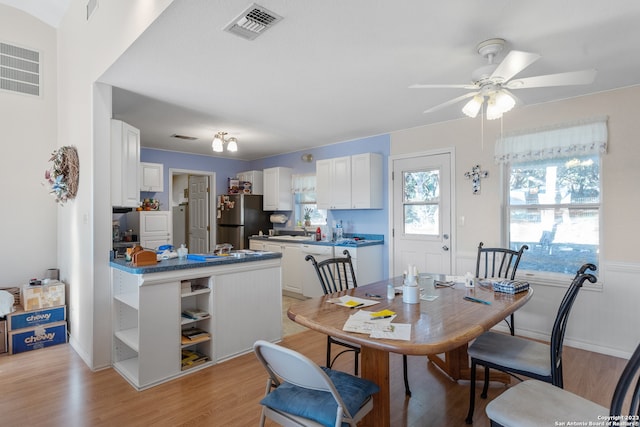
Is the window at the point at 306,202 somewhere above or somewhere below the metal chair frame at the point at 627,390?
above

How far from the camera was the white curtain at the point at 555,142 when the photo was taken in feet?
10.3

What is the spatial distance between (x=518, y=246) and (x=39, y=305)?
200 inches

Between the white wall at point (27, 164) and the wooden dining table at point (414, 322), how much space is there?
3.70m

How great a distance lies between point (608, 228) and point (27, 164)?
243 inches

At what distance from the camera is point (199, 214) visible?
666 centimetres

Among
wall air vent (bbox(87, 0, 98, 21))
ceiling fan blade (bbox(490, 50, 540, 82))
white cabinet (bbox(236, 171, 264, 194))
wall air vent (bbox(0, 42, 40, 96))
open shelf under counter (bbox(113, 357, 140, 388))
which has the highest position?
wall air vent (bbox(87, 0, 98, 21))

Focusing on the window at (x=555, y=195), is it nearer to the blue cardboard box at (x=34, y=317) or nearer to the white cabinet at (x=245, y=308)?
the white cabinet at (x=245, y=308)

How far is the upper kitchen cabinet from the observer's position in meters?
2.97

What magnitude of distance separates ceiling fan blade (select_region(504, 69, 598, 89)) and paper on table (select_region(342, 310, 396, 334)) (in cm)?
164

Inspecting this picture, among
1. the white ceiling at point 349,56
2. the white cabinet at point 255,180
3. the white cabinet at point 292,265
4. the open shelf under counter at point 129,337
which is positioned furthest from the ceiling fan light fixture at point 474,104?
the white cabinet at point 255,180

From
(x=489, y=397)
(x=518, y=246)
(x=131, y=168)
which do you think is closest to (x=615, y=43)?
(x=518, y=246)

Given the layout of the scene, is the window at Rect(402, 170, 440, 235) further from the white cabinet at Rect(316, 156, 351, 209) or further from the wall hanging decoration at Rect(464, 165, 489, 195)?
the white cabinet at Rect(316, 156, 351, 209)

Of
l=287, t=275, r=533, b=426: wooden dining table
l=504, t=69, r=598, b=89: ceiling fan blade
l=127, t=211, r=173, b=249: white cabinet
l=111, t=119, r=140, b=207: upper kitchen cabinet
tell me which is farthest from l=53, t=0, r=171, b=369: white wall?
l=504, t=69, r=598, b=89: ceiling fan blade

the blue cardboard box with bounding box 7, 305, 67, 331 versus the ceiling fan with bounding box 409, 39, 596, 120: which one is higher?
the ceiling fan with bounding box 409, 39, 596, 120
